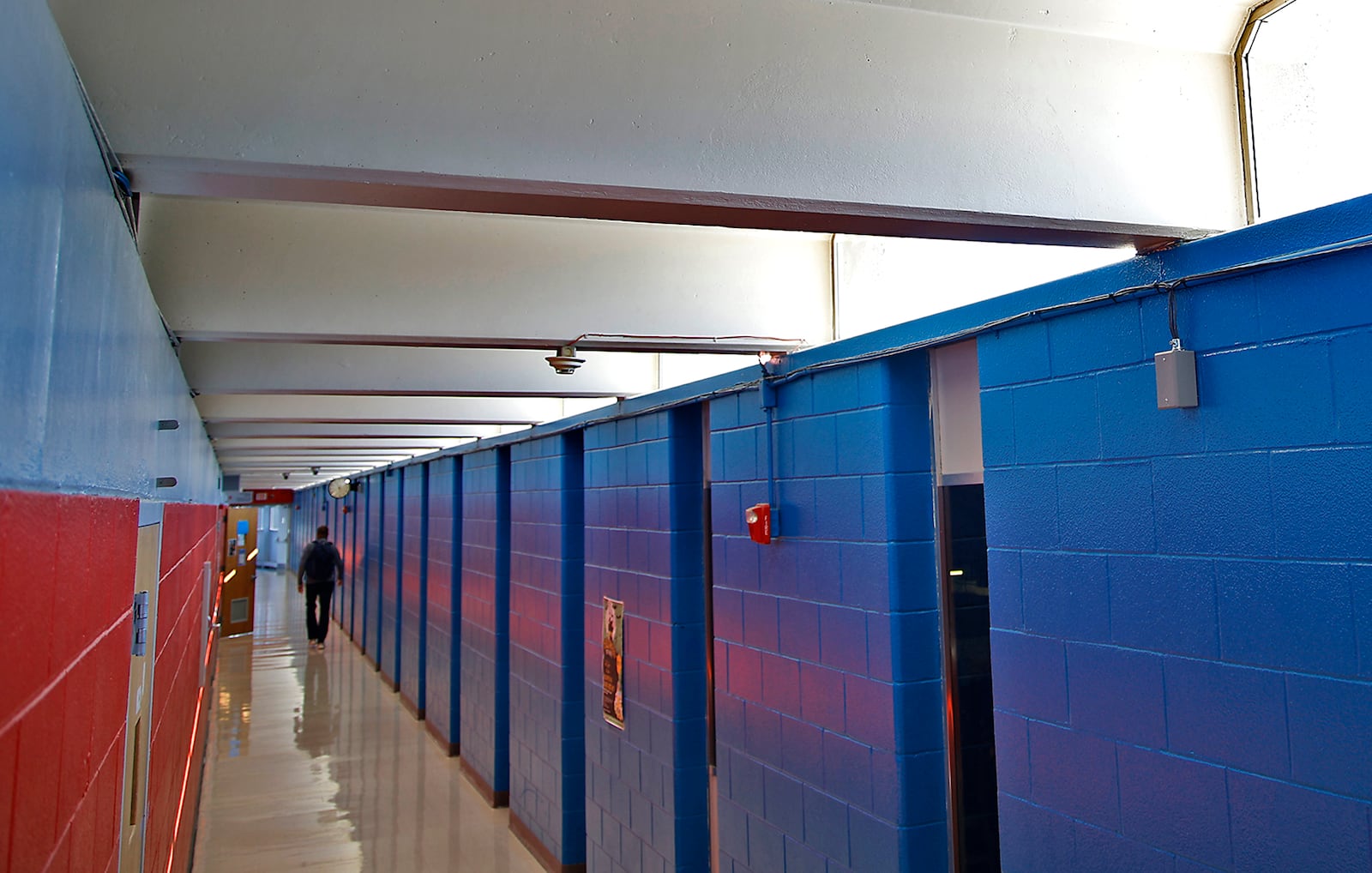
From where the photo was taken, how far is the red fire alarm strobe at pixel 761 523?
3.08 meters

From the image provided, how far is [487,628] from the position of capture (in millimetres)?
6645

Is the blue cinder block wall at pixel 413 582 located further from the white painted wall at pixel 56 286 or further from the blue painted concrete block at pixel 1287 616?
the blue painted concrete block at pixel 1287 616

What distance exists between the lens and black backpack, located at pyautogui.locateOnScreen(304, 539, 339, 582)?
12.1 m

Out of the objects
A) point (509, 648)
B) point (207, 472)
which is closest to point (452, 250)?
point (509, 648)

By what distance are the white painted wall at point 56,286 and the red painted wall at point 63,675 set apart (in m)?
0.07

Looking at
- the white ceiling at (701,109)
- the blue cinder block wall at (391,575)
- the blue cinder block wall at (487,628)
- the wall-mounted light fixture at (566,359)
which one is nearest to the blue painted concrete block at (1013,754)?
the white ceiling at (701,109)

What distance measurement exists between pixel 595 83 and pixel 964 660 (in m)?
2.02

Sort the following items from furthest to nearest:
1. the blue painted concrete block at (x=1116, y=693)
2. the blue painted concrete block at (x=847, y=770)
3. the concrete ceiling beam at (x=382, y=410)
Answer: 1. the concrete ceiling beam at (x=382, y=410)
2. the blue painted concrete block at (x=847, y=770)
3. the blue painted concrete block at (x=1116, y=693)

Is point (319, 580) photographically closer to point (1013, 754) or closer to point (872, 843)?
point (872, 843)

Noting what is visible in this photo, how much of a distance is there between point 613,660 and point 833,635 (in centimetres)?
186

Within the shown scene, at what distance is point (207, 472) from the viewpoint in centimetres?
702

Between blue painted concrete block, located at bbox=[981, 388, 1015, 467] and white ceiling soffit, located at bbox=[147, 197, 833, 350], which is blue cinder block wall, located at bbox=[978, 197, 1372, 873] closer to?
blue painted concrete block, located at bbox=[981, 388, 1015, 467]

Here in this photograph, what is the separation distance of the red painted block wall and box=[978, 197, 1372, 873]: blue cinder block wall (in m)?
1.79

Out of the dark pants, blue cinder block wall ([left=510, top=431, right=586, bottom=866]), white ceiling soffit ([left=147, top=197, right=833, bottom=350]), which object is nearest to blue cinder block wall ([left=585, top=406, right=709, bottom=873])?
blue cinder block wall ([left=510, top=431, right=586, bottom=866])
